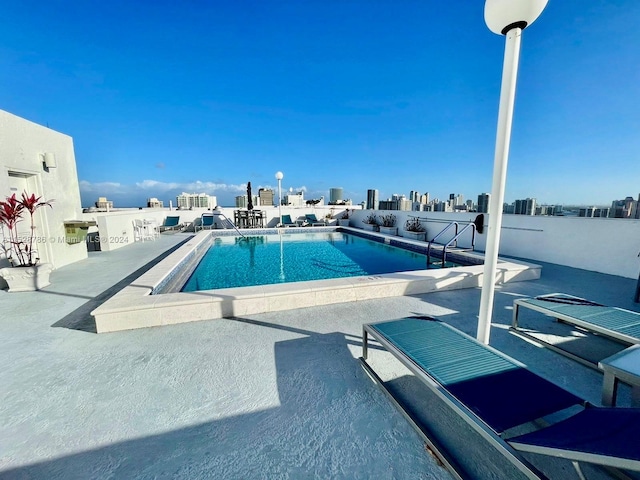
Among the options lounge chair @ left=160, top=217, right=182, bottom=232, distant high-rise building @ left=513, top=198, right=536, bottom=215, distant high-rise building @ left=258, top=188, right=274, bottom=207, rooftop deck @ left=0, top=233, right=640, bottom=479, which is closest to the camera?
rooftop deck @ left=0, top=233, right=640, bottom=479

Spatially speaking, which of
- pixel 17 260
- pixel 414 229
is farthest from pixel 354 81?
pixel 17 260

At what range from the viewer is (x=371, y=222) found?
12805mm

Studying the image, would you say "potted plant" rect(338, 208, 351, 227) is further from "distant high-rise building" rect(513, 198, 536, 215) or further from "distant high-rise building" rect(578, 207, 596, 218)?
"distant high-rise building" rect(578, 207, 596, 218)

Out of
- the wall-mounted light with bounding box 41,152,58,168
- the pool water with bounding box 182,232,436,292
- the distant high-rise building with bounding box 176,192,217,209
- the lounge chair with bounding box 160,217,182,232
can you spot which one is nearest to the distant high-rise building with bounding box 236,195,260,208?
the distant high-rise building with bounding box 176,192,217,209

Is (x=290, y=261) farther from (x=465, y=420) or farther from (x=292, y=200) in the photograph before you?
(x=292, y=200)

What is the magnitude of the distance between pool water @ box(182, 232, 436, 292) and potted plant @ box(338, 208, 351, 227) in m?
3.42

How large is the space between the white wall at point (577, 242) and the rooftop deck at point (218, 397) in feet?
8.03

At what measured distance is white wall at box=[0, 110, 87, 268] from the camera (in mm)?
4875

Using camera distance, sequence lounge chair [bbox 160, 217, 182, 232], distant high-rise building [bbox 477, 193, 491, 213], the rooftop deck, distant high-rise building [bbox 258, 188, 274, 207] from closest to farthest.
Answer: the rooftop deck
distant high-rise building [bbox 477, 193, 491, 213]
lounge chair [bbox 160, 217, 182, 232]
distant high-rise building [bbox 258, 188, 274, 207]

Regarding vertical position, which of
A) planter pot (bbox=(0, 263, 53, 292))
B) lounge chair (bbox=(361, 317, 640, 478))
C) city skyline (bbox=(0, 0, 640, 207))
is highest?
city skyline (bbox=(0, 0, 640, 207))

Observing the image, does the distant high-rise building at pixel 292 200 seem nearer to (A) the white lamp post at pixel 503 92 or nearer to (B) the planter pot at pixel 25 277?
(B) the planter pot at pixel 25 277

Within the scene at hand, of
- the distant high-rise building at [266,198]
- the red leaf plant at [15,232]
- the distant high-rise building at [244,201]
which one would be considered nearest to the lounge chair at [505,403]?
the red leaf plant at [15,232]

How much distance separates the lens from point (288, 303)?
11.8 feet

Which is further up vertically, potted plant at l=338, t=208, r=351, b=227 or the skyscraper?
the skyscraper
